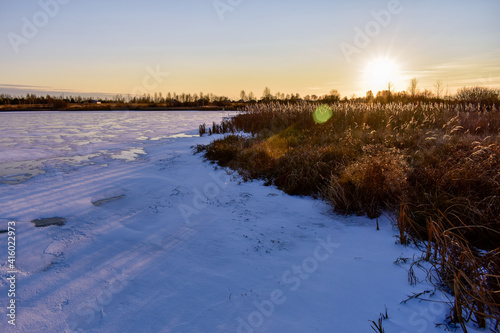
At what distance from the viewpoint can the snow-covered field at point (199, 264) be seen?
226 cm

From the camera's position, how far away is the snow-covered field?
2.26 m

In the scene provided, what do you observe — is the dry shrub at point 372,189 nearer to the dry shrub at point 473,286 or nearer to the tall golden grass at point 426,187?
the tall golden grass at point 426,187

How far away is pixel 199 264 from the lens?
10.0ft

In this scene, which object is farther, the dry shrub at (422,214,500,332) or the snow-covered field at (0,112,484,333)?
the snow-covered field at (0,112,484,333)

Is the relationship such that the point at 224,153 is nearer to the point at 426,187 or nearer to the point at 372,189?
the point at 372,189

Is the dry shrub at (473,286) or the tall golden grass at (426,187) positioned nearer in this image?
the dry shrub at (473,286)

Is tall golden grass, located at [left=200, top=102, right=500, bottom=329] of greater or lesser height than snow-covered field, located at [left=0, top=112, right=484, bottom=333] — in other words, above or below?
above

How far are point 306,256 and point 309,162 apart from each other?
9.62ft

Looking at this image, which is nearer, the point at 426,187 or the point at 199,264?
the point at 199,264

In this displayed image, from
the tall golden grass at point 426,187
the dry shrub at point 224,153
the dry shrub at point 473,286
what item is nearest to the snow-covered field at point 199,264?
the dry shrub at point 473,286

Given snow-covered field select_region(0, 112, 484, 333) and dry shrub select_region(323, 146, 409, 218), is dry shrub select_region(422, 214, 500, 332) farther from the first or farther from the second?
dry shrub select_region(323, 146, 409, 218)

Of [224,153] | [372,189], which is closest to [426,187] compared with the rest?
[372,189]

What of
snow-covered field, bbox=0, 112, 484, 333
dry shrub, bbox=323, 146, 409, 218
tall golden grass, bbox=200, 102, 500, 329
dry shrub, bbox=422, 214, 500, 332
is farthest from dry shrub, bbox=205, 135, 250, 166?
dry shrub, bbox=422, 214, 500, 332

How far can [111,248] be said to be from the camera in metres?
3.37
